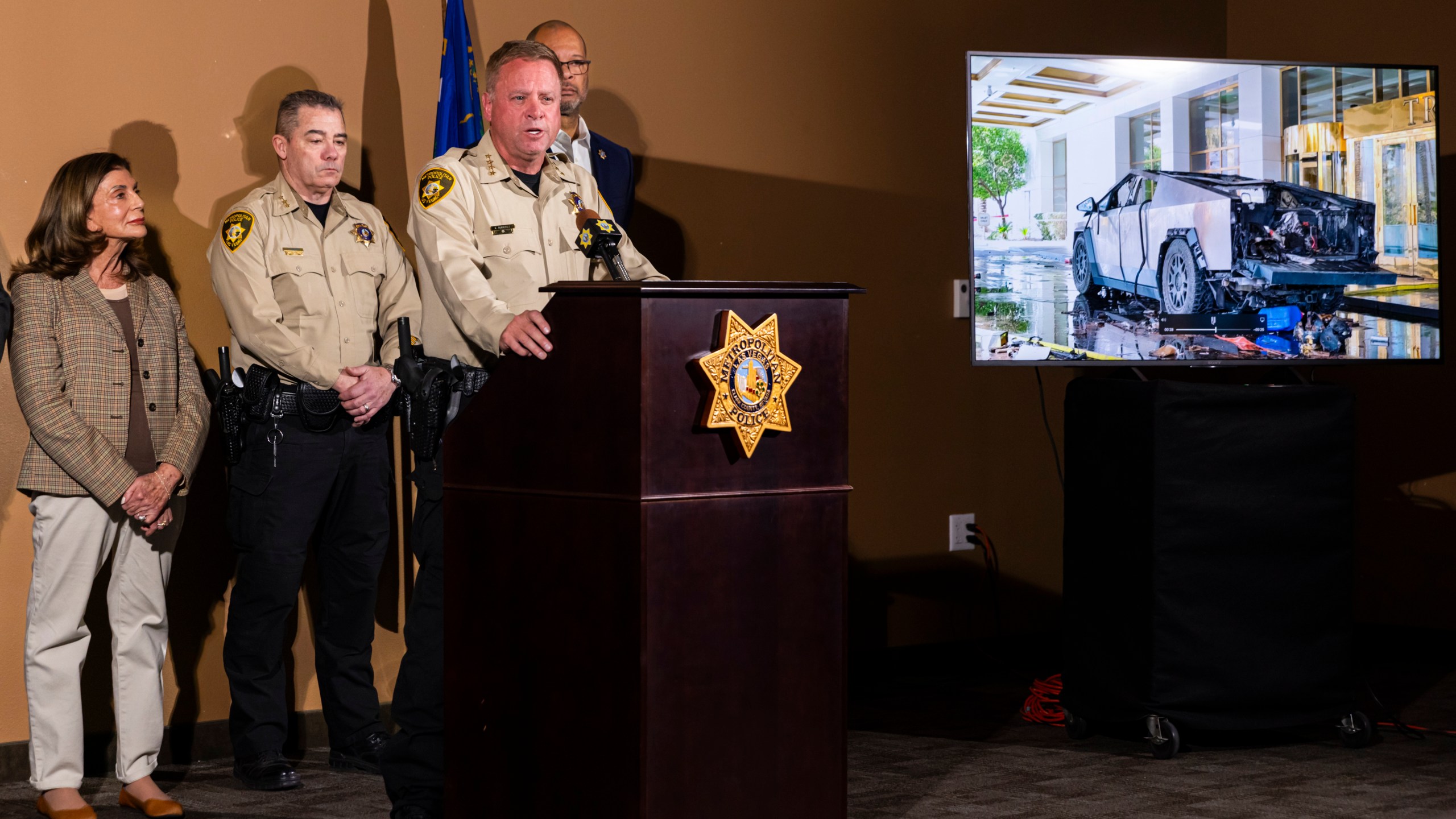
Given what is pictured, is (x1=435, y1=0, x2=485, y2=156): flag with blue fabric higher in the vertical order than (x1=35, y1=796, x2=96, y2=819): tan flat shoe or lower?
higher

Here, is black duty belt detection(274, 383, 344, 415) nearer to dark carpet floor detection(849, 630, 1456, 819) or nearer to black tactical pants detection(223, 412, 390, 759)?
black tactical pants detection(223, 412, 390, 759)

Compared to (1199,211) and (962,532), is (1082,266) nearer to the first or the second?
(1199,211)

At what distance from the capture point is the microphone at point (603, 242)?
225cm

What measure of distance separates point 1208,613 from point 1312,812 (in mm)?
623

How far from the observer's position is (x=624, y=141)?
13.9 feet

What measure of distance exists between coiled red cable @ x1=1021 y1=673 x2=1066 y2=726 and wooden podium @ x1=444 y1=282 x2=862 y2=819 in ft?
6.21

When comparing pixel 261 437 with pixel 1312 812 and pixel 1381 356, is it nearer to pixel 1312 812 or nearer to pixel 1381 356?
pixel 1312 812

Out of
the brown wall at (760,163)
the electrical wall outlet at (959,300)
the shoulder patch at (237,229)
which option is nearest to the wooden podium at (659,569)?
the shoulder patch at (237,229)

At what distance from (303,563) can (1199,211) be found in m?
2.50

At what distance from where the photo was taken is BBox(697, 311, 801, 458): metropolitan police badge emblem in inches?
79.0

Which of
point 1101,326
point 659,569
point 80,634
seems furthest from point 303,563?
point 1101,326

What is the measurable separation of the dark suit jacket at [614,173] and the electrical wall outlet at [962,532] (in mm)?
1629

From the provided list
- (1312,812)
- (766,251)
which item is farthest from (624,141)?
(1312,812)

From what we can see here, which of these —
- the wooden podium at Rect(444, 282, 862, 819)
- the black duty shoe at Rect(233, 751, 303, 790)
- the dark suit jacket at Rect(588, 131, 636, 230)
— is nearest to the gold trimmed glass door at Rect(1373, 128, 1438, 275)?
the dark suit jacket at Rect(588, 131, 636, 230)
